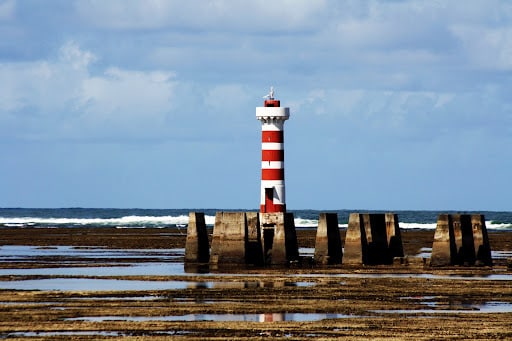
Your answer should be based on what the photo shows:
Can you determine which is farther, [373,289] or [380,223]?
[380,223]

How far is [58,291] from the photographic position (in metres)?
31.8

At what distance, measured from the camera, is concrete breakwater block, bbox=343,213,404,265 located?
44.9 meters

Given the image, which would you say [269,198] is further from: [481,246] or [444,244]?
[481,246]

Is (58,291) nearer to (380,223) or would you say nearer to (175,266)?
(175,266)

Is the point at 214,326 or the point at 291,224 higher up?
the point at 291,224

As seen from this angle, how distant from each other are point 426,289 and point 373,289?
4.47ft

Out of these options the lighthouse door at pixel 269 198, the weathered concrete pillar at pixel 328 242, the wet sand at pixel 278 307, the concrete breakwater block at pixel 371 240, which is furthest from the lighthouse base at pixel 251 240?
the wet sand at pixel 278 307

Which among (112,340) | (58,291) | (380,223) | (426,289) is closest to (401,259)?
(380,223)

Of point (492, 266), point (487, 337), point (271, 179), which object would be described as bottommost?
point (487, 337)

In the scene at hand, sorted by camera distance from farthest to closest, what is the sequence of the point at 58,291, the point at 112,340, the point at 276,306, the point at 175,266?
1. the point at 175,266
2. the point at 58,291
3. the point at 276,306
4. the point at 112,340

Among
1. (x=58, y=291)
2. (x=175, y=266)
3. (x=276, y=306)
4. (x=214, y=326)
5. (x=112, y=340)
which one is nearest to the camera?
(x=112, y=340)

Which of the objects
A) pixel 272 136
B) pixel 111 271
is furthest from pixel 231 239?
pixel 111 271

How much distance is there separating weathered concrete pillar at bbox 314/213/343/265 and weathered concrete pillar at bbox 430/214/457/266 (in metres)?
3.35

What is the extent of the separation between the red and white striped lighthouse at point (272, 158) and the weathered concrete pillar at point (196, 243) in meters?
2.37
